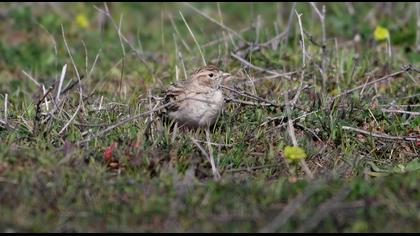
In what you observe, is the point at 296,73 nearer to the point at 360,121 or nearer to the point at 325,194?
the point at 360,121

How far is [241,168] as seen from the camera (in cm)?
624

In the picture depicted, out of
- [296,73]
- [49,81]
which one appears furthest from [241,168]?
[49,81]

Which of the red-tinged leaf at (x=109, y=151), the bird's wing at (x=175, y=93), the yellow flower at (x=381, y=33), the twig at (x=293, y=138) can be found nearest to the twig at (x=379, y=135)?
the twig at (x=293, y=138)

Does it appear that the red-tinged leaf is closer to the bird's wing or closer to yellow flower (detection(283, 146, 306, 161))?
the bird's wing

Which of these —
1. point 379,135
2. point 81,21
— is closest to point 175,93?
point 379,135

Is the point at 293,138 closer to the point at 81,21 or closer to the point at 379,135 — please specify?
the point at 379,135

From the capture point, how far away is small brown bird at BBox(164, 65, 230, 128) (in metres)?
6.86

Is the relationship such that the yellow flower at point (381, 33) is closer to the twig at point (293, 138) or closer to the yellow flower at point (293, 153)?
the twig at point (293, 138)

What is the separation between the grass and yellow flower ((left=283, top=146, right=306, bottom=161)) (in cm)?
12

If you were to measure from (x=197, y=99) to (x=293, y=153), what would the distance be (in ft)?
3.64

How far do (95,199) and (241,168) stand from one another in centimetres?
129

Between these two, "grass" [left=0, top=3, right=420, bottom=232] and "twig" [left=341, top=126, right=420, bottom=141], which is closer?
"grass" [left=0, top=3, right=420, bottom=232]

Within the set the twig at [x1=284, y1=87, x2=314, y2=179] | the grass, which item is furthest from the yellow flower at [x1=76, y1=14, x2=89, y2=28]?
the twig at [x1=284, y1=87, x2=314, y2=179]

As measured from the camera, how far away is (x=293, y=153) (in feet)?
20.2
